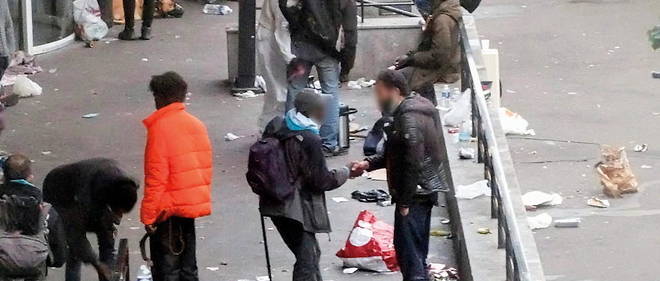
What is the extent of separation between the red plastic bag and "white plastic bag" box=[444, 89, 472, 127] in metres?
2.37

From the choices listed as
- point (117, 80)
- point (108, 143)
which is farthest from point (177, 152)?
point (117, 80)

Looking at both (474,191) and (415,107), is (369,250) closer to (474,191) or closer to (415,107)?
(474,191)

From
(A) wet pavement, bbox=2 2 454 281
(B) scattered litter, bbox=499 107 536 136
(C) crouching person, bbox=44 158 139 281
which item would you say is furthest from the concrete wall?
(C) crouching person, bbox=44 158 139 281

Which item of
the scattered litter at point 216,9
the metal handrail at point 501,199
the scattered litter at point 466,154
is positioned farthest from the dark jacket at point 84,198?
the scattered litter at point 216,9

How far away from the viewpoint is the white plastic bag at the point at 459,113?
11.5m

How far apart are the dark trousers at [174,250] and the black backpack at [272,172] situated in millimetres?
501

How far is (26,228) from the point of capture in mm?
7332

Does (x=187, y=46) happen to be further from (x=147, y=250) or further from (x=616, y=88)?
(x=147, y=250)

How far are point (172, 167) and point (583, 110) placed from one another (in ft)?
26.9

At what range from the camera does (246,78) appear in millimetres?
14398

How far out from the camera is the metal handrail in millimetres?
7031

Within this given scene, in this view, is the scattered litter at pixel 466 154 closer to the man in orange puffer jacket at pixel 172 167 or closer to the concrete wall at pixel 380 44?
the man in orange puffer jacket at pixel 172 167

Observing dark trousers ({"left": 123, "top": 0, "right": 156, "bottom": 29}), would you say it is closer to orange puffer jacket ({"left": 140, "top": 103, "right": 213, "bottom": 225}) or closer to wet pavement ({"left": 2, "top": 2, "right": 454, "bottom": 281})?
wet pavement ({"left": 2, "top": 2, "right": 454, "bottom": 281})

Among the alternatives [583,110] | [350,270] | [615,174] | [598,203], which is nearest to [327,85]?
[598,203]
